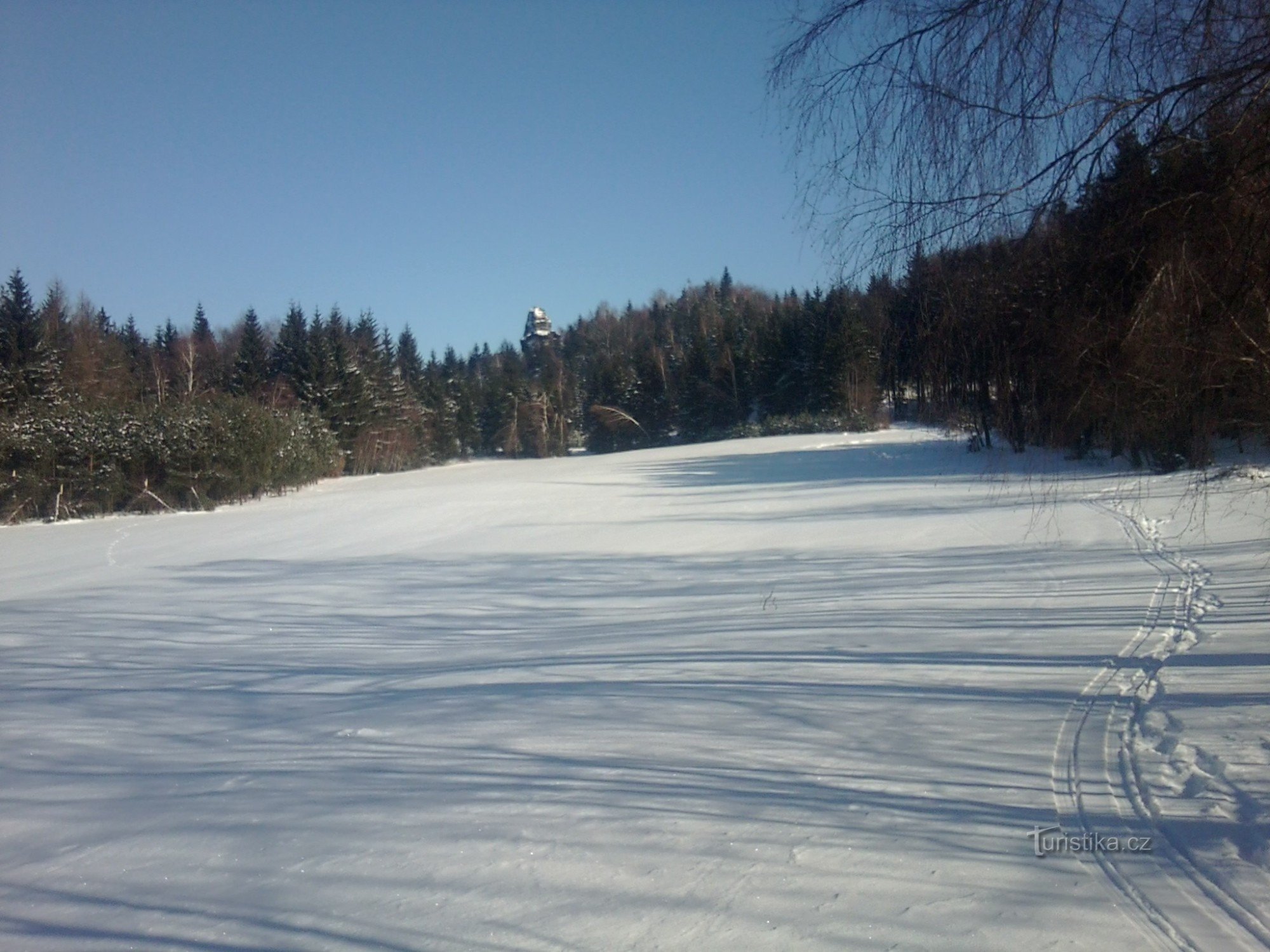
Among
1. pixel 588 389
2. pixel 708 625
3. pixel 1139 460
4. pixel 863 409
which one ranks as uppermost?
pixel 588 389

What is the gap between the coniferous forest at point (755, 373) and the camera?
3770 mm

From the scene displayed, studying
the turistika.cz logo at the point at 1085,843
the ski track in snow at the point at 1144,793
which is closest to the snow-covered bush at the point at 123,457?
the ski track in snow at the point at 1144,793

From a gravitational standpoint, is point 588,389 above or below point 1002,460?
above

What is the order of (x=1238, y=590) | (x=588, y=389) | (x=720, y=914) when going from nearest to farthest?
(x=720, y=914)
(x=1238, y=590)
(x=588, y=389)

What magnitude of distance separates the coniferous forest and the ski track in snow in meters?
1.68

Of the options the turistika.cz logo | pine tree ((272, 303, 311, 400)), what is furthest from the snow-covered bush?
the turistika.cz logo

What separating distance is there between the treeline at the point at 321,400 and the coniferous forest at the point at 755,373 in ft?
0.43

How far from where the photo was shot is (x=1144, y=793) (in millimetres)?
3961

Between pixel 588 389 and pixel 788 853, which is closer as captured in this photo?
pixel 788 853

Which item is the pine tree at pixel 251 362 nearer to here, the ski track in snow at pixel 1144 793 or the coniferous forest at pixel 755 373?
the coniferous forest at pixel 755 373

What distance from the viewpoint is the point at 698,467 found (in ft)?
105

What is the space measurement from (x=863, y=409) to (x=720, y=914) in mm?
35031

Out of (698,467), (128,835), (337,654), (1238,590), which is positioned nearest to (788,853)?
(128,835)

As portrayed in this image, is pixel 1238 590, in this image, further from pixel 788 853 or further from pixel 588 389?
pixel 588 389
